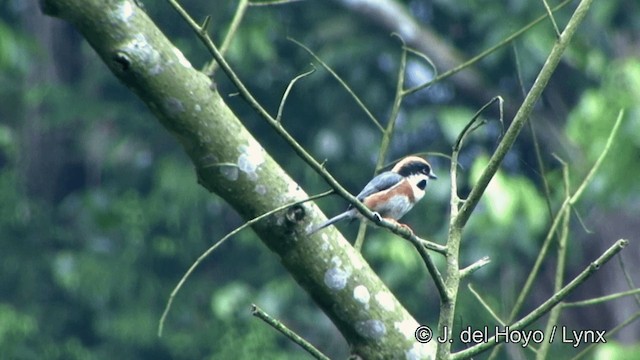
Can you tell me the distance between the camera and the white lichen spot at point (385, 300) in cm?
269

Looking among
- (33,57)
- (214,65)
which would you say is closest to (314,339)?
(33,57)

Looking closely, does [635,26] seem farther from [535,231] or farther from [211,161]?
[211,161]

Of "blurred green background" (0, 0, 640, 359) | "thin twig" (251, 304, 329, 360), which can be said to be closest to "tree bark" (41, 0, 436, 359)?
"thin twig" (251, 304, 329, 360)

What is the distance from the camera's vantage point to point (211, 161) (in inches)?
105

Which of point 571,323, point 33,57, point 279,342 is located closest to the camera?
point 571,323

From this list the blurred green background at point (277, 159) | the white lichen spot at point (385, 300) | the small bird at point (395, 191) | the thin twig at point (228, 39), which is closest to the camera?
the white lichen spot at point (385, 300)

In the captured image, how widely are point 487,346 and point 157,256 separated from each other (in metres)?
7.04

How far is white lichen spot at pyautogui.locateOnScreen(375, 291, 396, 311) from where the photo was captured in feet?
8.82

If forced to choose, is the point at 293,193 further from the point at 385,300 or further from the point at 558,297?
the point at 558,297

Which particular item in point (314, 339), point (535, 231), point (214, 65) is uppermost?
point (214, 65)

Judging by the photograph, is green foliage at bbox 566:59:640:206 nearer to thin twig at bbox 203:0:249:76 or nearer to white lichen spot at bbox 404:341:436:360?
thin twig at bbox 203:0:249:76

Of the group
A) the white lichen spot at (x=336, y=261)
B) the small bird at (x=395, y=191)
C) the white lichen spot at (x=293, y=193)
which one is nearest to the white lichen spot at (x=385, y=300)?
the white lichen spot at (x=336, y=261)

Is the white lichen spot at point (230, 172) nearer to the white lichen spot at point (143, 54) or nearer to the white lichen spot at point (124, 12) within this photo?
the white lichen spot at point (143, 54)

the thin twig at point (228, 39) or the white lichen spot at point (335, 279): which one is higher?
the thin twig at point (228, 39)
